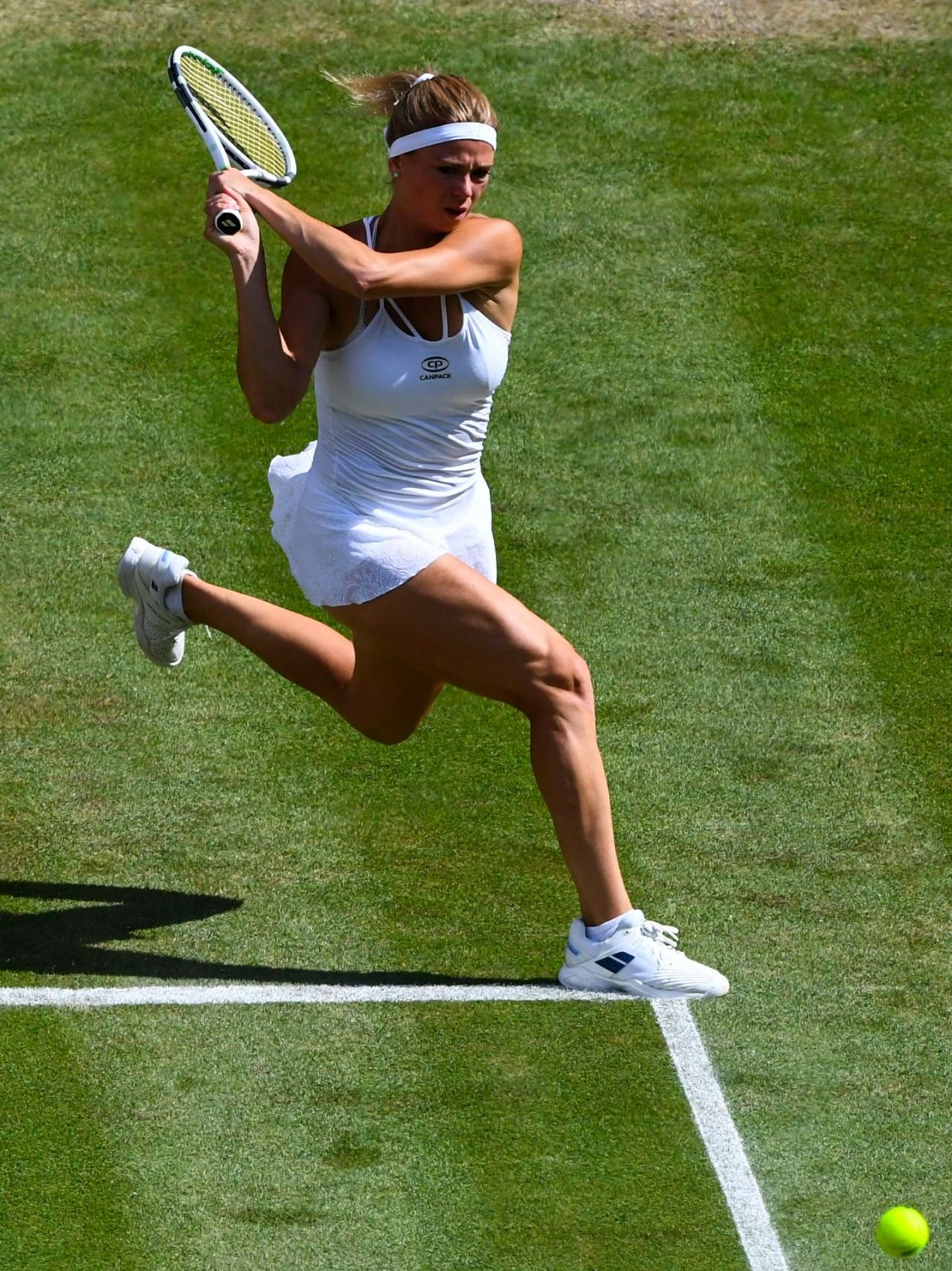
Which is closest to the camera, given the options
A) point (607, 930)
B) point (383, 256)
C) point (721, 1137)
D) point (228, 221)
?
point (721, 1137)

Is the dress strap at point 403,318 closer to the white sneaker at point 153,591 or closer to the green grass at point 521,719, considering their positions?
the white sneaker at point 153,591

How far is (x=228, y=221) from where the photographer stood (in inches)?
211

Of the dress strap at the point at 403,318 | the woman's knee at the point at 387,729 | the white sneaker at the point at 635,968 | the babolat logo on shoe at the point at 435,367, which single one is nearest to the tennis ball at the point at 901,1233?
the white sneaker at the point at 635,968

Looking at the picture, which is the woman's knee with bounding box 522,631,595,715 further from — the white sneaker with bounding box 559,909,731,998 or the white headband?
the white headband

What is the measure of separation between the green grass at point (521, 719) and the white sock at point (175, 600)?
541 mm

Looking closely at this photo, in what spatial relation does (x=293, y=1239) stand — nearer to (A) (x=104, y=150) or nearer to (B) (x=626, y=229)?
(B) (x=626, y=229)

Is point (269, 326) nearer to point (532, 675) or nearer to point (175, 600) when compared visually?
point (532, 675)

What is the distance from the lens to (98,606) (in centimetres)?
775

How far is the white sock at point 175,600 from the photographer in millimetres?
6613

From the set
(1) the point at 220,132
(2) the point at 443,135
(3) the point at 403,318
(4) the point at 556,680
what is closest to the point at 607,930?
(4) the point at 556,680

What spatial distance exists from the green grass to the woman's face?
1.98 meters

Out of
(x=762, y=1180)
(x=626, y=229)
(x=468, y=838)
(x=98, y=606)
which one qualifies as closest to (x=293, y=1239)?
(x=762, y=1180)

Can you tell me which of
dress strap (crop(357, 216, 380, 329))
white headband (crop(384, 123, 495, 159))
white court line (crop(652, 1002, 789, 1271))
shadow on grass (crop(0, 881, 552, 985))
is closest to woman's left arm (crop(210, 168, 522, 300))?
dress strap (crop(357, 216, 380, 329))

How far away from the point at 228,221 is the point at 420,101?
69 cm
